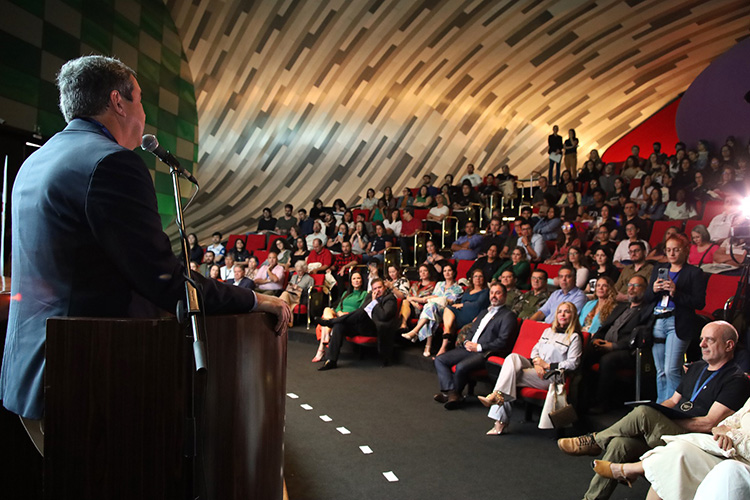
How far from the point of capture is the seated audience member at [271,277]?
8031mm

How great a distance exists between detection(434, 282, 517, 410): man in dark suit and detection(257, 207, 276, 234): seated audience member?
6.58m

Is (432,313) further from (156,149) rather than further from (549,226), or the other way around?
(156,149)

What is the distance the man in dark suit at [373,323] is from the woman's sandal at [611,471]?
10.9 ft

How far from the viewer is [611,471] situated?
2.59 metres

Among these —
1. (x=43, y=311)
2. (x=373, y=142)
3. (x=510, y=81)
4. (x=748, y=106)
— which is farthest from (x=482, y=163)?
(x=43, y=311)

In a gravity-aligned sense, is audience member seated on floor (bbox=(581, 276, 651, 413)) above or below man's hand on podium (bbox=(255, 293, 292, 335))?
below

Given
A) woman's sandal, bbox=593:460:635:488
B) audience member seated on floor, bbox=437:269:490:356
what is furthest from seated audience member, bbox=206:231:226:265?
woman's sandal, bbox=593:460:635:488

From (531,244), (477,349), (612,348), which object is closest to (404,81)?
(531,244)

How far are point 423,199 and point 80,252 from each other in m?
9.11

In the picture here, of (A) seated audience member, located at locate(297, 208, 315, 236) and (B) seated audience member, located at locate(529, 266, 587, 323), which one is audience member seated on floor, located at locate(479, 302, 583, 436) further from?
(A) seated audience member, located at locate(297, 208, 315, 236)

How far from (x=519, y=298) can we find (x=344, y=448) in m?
2.70

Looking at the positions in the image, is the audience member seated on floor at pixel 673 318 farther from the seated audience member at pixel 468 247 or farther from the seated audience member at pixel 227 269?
the seated audience member at pixel 227 269

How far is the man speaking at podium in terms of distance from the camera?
1029mm

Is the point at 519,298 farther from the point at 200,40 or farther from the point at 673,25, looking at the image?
the point at 200,40
